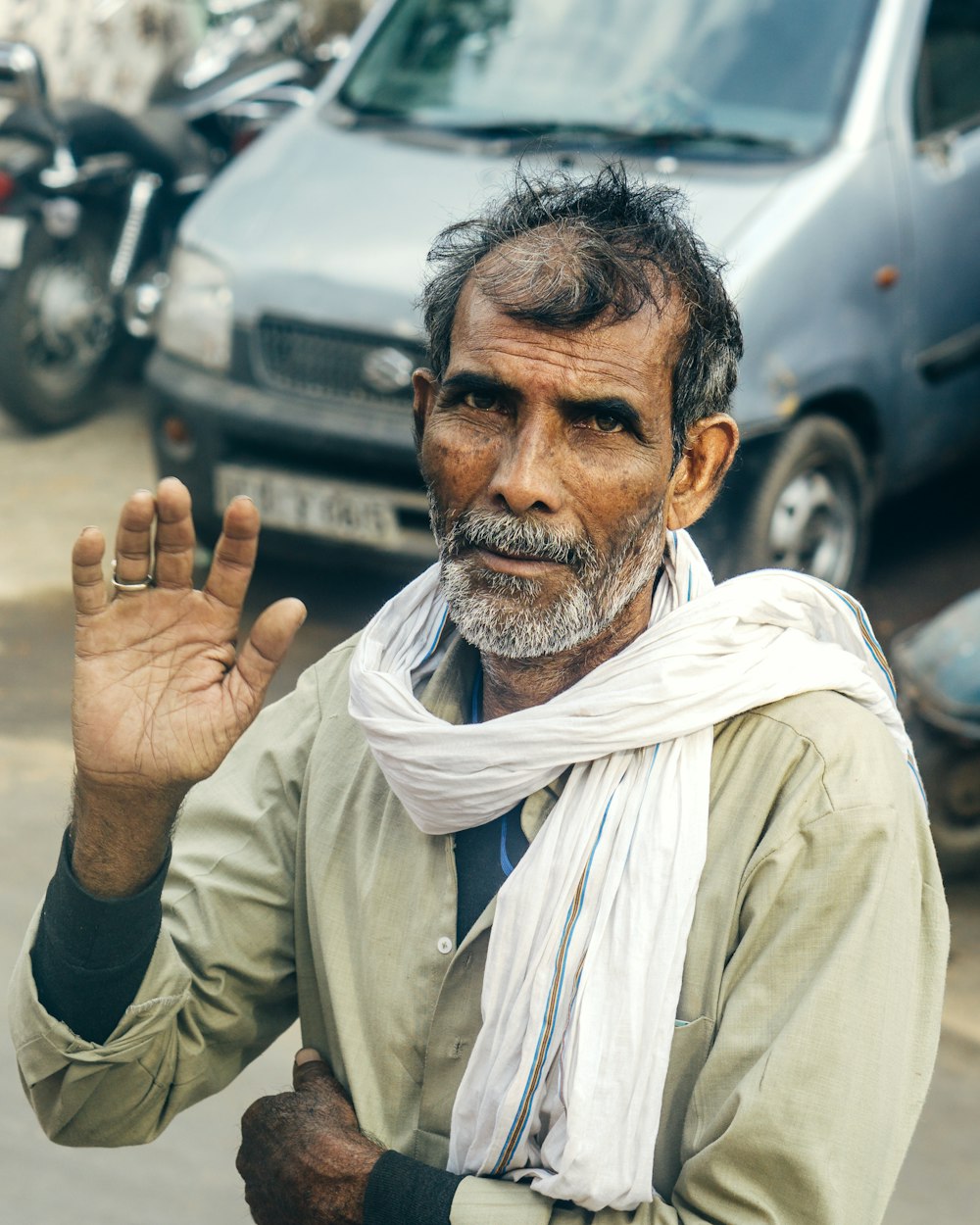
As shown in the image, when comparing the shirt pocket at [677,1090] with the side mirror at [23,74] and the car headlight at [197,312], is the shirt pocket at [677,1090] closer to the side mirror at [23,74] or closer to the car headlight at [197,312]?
the car headlight at [197,312]

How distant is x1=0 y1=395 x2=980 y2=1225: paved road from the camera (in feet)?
10.9

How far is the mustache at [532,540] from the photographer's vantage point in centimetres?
191

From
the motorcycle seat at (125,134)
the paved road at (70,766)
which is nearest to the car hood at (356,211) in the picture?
the paved road at (70,766)

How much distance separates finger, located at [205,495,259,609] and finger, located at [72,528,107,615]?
0.12 m

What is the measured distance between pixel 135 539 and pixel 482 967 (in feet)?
1.95

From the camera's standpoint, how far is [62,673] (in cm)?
533

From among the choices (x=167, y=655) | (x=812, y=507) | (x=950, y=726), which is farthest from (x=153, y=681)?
(x=812, y=507)

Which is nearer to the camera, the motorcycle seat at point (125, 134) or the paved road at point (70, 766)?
the paved road at point (70, 766)

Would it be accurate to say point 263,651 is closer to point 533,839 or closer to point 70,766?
point 533,839

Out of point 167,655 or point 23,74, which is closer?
point 167,655

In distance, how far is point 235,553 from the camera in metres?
1.77

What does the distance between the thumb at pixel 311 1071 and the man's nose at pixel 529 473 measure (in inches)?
26.7

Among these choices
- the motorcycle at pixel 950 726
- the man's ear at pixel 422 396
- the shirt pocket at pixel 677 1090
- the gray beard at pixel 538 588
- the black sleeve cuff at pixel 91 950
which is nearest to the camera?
the shirt pocket at pixel 677 1090

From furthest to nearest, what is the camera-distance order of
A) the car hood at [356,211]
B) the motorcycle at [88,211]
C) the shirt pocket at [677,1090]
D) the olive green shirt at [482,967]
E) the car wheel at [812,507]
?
1. the motorcycle at [88,211]
2. the car wheel at [812,507]
3. the car hood at [356,211]
4. the shirt pocket at [677,1090]
5. the olive green shirt at [482,967]
